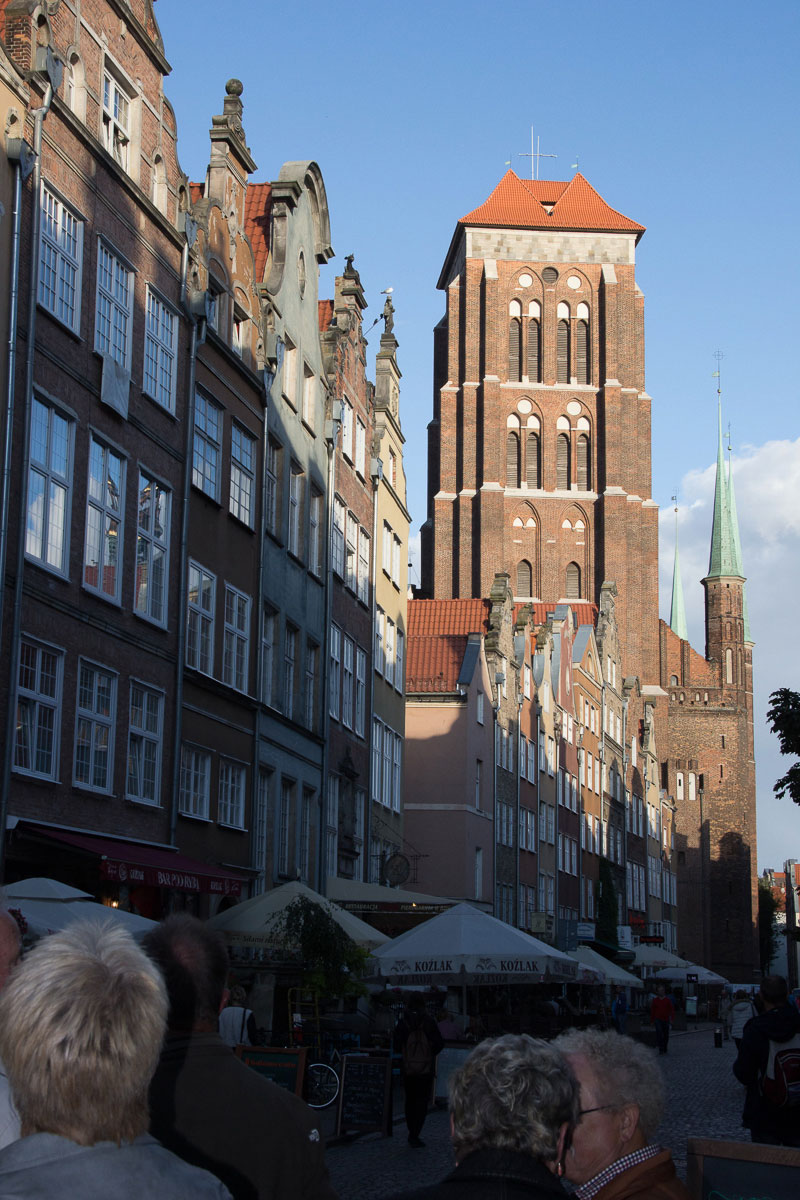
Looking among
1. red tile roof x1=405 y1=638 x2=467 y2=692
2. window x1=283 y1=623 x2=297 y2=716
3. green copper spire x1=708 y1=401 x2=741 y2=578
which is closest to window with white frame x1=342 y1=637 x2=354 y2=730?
window x1=283 y1=623 x2=297 y2=716

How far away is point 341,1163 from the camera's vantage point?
14828 millimetres

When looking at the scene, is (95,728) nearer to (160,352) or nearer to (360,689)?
(160,352)

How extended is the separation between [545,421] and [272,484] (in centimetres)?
5528

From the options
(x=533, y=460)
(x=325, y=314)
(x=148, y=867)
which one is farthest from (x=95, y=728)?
(x=533, y=460)

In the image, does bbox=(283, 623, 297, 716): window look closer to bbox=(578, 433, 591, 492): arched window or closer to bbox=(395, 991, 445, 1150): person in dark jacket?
bbox=(395, 991, 445, 1150): person in dark jacket

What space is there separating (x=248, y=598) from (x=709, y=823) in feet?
229

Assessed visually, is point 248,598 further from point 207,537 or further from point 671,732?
point 671,732

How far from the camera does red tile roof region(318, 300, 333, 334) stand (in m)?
34.5

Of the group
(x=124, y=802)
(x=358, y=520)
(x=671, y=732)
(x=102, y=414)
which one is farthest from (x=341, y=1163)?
(x=671, y=732)

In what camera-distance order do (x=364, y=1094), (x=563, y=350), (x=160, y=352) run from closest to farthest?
(x=364, y=1094) → (x=160, y=352) → (x=563, y=350)

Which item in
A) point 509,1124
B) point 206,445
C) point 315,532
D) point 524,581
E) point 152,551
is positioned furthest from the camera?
point 524,581

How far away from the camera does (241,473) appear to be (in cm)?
2570

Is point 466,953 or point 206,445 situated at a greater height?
point 206,445

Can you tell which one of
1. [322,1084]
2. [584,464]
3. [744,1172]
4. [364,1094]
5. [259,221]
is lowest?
[322,1084]
